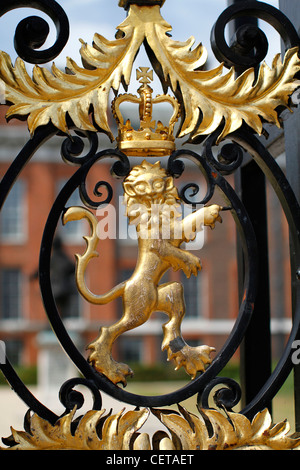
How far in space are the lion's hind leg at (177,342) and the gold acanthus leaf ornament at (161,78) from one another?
0.47 meters

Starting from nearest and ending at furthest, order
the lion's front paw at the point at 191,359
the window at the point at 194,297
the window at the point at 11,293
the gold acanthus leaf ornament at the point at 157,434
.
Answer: the gold acanthus leaf ornament at the point at 157,434 → the lion's front paw at the point at 191,359 → the window at the point at 11,293 → the window at the point at 194,297

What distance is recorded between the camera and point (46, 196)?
17625 millimetres

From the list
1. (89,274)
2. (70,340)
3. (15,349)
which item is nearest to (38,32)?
(70,340)

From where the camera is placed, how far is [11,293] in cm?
1809

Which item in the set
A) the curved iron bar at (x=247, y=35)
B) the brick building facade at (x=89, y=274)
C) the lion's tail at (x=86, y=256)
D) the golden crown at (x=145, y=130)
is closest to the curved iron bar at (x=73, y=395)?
the lion's tail at (x=86, y=256)

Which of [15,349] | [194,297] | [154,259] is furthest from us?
[194,297]

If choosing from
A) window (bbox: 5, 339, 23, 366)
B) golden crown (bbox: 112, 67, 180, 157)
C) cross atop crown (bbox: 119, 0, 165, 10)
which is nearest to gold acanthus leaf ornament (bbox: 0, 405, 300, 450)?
golden crown (bbox: 112, 67, 180, 157)

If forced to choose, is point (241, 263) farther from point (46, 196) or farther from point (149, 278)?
point (46, 196)

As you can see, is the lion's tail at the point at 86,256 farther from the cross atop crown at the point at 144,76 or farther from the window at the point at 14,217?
the window at the point at 14,217

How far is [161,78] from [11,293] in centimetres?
1673

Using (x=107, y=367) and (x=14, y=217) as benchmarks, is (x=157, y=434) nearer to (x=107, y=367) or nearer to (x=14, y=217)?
(x=107, y=367)

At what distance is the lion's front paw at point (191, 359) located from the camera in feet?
6.10
